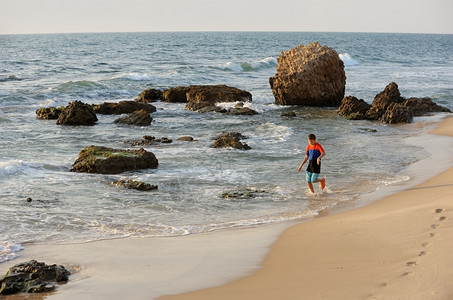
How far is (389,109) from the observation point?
24.2m

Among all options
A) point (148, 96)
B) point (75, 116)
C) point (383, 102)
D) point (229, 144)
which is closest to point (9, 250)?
point (229, 144)

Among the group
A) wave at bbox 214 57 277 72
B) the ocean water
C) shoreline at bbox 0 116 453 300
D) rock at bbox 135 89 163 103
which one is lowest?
the ocean water

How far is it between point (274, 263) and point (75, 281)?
108 inches

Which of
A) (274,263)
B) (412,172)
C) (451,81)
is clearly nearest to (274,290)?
(274,263)

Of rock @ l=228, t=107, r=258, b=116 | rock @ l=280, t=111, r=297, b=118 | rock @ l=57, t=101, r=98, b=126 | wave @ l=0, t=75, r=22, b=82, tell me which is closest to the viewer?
rock @ l=57, t=101, r=98, b=126

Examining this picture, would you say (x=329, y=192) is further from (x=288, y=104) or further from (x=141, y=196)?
(x=288, y=104)

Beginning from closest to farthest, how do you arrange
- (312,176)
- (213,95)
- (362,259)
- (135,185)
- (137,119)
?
1. (362,259)
2. (312,176)
3. (135,185)
4. (137,119)
5. (213,95)

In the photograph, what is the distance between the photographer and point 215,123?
23375mm

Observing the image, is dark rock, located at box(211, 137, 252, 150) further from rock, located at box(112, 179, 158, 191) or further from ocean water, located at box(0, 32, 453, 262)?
rock, located at box(112, 179, 158, 191)

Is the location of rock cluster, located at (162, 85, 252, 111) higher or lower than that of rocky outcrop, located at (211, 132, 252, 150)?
higher

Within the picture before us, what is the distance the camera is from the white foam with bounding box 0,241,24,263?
Result: 28.6 ft

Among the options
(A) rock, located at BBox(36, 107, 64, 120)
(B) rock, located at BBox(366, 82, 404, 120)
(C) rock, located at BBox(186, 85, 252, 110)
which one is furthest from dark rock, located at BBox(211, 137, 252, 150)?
(C) rock, located at BBox(186, 85, 252, 110)

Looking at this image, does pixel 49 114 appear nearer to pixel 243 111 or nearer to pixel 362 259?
pixel 243 111

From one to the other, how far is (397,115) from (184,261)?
1726cm
